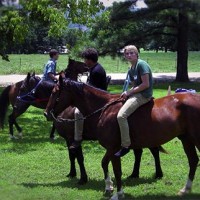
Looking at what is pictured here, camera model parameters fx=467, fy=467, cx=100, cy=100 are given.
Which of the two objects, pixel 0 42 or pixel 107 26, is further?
pixel 107 26

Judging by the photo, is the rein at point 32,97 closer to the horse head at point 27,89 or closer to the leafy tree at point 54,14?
the horse head at point 27,89

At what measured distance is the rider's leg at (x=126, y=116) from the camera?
20.9 feet

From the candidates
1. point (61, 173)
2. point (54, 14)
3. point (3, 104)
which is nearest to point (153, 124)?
point (61, 173)

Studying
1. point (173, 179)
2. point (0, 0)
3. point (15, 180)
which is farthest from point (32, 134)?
point (0, 0)

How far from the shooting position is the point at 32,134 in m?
12.3

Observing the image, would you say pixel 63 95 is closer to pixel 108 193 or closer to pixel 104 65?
pixel 108 193

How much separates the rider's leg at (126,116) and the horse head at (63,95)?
0.80 m

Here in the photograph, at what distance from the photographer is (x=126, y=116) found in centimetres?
640

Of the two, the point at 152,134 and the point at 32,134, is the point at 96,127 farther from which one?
the point at 32,134

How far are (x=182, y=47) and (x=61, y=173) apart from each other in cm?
2087

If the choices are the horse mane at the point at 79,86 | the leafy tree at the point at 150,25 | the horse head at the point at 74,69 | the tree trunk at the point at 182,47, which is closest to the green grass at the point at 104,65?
the leafy tree at the point at 150,25

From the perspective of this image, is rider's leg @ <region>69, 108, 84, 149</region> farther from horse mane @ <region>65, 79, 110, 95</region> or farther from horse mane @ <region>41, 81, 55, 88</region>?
horse mane @ <region>41, 81, 55, 88</region>

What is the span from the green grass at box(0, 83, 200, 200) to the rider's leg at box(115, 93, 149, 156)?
828 millimetres

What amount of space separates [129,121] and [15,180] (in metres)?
2.51
